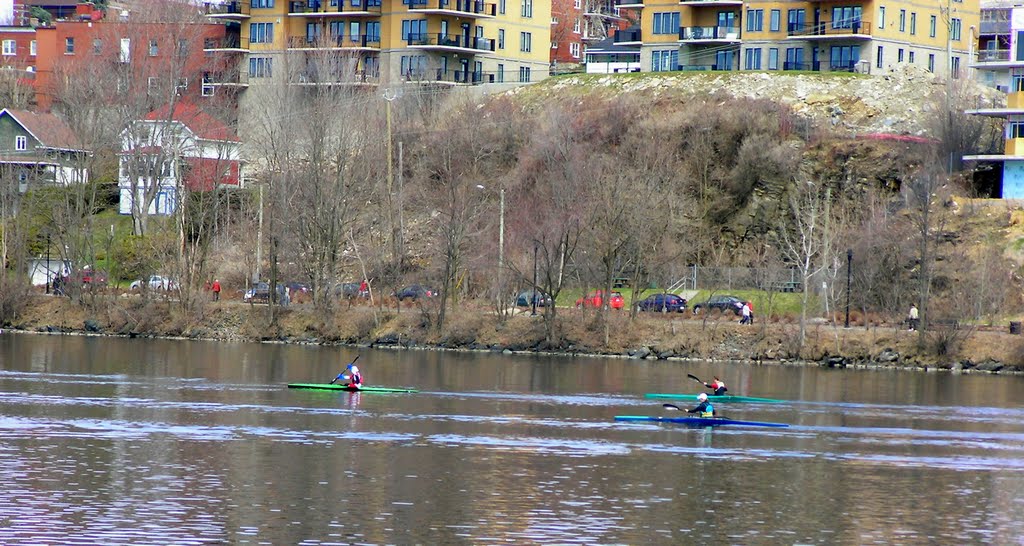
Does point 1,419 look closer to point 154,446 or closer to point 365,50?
point 154,446

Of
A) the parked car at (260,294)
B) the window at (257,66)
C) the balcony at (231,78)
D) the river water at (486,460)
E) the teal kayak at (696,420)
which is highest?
the window at (257,66)

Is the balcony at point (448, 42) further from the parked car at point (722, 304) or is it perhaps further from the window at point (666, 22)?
the parked car at point (722, 304)

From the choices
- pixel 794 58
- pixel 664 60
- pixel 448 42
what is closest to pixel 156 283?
pixel 448 42

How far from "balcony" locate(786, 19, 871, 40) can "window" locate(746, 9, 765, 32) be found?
90.7 inches

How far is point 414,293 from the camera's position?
84.9m

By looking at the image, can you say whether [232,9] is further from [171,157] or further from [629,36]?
[629,36]

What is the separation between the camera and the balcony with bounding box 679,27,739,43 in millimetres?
110938

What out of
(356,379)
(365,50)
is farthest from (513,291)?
(365,50)

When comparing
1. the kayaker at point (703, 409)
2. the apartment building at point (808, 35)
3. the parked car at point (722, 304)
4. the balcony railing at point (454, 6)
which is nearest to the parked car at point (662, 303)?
the parked car at point (722, 304)

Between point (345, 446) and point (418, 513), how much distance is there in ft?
32.4

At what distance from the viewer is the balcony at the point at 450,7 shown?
115 meters

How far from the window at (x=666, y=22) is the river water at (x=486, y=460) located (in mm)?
55865

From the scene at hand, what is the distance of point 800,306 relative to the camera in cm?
8019

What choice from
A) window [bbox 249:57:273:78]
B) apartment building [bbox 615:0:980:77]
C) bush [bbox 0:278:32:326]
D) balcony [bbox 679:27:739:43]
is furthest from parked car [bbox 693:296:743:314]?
window [bbox 249:57:273:78]
